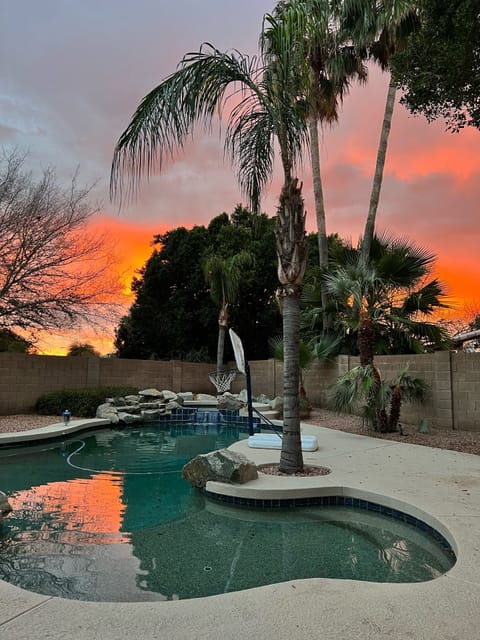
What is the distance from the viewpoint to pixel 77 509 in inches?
189

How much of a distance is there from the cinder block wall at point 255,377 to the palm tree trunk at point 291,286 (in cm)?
483

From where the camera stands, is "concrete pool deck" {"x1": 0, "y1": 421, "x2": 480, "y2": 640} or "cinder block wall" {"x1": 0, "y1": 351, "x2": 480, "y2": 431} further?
"cinder block wall" {"x1": 0, "y1": 351, "x2": 480, "y2": 431}

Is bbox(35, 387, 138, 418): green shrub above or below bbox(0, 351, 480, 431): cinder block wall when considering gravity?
below

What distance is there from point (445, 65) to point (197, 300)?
16550 millimetres

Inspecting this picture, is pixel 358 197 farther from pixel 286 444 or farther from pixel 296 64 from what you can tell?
pixel 286 444

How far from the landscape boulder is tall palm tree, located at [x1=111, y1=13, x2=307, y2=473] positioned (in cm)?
73

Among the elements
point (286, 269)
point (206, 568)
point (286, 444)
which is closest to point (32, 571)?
point (206, 568)

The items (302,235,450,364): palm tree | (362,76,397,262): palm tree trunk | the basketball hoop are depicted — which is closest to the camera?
(302,235,450,364): palm tree

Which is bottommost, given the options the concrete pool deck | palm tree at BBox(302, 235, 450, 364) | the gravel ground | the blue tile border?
the blue tile border

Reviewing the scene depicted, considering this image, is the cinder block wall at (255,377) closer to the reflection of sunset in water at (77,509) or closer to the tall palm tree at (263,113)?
the tall palm tree at (263,113)

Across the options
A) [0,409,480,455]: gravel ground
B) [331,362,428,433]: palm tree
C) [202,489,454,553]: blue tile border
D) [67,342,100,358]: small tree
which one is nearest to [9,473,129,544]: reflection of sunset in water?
A: [202,489,454,553]: blue tile border

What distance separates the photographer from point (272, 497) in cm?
483

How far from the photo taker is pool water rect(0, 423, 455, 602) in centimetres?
316

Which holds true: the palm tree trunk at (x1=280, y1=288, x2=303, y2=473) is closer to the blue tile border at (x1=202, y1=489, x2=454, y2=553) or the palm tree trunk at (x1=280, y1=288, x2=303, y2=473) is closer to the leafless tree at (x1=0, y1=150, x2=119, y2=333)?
the blue tile border at (x1=202, y1=489, x2=454, y2=553)
